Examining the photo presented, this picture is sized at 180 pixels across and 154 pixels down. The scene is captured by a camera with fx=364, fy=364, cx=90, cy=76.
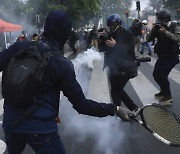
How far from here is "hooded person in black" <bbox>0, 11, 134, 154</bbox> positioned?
2.27 metres

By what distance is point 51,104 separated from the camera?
235 cm

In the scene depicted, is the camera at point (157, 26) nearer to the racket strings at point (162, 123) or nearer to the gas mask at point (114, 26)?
the gas mask at point (114, 26)

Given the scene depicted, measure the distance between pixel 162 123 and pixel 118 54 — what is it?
103 inches

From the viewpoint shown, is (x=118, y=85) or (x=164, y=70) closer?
(x=118, y=85)

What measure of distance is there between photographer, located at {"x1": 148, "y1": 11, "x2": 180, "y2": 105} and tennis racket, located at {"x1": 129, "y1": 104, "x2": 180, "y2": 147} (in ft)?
11.7

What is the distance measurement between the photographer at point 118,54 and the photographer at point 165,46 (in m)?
1.11

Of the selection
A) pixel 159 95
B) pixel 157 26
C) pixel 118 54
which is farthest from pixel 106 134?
pixel 159 95

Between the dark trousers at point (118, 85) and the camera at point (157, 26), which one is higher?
the camera at point (157, 26)

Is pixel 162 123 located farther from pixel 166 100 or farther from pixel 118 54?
pixel 166 100

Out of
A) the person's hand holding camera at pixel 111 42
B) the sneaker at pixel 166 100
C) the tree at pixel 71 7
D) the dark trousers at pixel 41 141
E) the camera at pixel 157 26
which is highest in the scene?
the camera at pixel 157 26

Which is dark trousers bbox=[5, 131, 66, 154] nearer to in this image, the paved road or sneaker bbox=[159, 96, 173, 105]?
the paved road

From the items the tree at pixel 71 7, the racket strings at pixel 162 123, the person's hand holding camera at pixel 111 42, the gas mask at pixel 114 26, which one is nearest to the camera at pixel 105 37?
the gas mask at pixel 114 26

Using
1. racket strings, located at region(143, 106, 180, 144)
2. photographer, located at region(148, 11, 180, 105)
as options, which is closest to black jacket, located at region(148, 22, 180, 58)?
photographer, located at region(148, 11, 180, 105)

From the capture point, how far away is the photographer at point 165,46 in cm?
602
